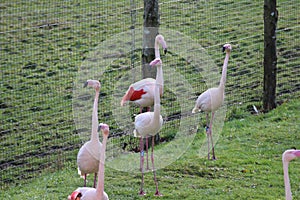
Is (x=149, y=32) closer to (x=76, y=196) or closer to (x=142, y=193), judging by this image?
(x=142, y=193)

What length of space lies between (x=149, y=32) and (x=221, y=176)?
2487 mm

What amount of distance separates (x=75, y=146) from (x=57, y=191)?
192cm

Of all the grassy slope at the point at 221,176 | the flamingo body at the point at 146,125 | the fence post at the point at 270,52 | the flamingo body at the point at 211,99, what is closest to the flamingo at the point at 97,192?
the grassy slope at the point at 221,176

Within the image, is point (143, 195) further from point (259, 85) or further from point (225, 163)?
point (259, 85)

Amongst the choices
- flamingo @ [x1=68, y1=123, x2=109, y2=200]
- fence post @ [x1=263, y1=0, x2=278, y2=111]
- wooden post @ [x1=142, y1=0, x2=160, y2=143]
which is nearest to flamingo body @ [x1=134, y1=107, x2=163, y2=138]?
flamingo @ [x1=68, y1=123, x2=109, y2=200]

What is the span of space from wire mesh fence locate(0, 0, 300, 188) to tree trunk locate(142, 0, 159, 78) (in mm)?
265

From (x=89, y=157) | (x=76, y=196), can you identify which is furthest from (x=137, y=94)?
(x=76, y=196)

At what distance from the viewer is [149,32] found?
874cm

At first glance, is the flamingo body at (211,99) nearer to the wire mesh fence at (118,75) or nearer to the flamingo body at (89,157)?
the wire mesh fence at (118,75)

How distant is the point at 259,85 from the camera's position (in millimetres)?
11086

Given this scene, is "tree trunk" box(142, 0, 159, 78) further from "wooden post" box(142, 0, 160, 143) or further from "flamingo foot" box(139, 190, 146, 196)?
"flamingo foot" box(139, 190, 146, 196)

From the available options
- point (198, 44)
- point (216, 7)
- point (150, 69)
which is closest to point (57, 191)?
point (150, 69)

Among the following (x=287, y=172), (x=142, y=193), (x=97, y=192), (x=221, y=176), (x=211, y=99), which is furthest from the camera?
(x=211, y=99)

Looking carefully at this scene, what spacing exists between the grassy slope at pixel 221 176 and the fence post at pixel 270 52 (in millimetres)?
899
